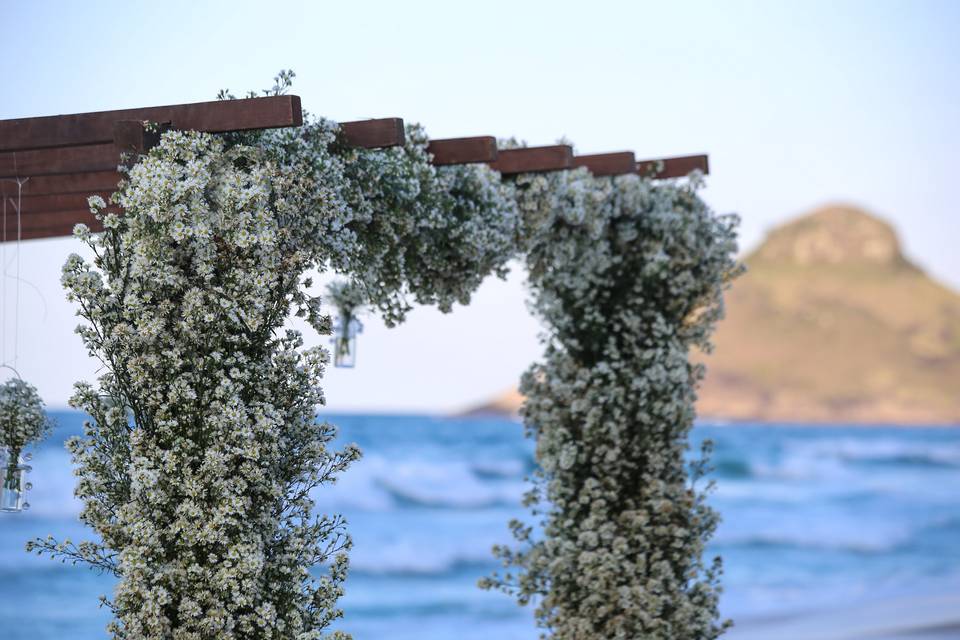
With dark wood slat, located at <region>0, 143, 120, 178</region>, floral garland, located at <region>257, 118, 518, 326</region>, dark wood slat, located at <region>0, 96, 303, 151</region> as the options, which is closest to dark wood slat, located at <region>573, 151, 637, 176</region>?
floral garland, located at <region>257, 118, 518, 326</region>

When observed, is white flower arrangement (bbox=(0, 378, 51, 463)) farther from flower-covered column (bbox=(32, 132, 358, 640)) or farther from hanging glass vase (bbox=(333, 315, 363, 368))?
hanging glass vase (bbox=(333, 315, 363, 368))

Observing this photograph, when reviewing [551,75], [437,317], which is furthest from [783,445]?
[551,75]

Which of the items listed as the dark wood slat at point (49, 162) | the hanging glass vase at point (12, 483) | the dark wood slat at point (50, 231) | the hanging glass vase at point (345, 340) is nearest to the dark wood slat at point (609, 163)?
the hanging glass vase at point (345, 340)

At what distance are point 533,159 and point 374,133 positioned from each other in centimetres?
113

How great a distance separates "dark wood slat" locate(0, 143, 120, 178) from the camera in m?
4.07

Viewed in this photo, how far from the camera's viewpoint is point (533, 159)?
5121 millimetres

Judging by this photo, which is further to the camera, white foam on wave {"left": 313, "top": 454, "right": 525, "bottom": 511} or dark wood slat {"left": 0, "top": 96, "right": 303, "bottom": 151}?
white foam on wave {"left": 313, "top": 454, "right": 525, "bottom": 511}

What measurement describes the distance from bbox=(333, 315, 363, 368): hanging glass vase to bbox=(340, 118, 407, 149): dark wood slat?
1.78 metres

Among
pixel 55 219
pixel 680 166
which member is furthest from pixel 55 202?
pixel 680 166

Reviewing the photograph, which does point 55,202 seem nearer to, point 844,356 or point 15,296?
point 15,296

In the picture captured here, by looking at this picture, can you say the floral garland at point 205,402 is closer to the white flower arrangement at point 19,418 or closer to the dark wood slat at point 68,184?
the white flower arrangement at point 19,418

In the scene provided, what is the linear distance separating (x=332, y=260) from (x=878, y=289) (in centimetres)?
2890

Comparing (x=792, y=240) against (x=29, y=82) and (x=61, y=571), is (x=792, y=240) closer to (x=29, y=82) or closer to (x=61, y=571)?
(x=61, y=571)

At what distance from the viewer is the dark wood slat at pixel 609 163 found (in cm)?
545
